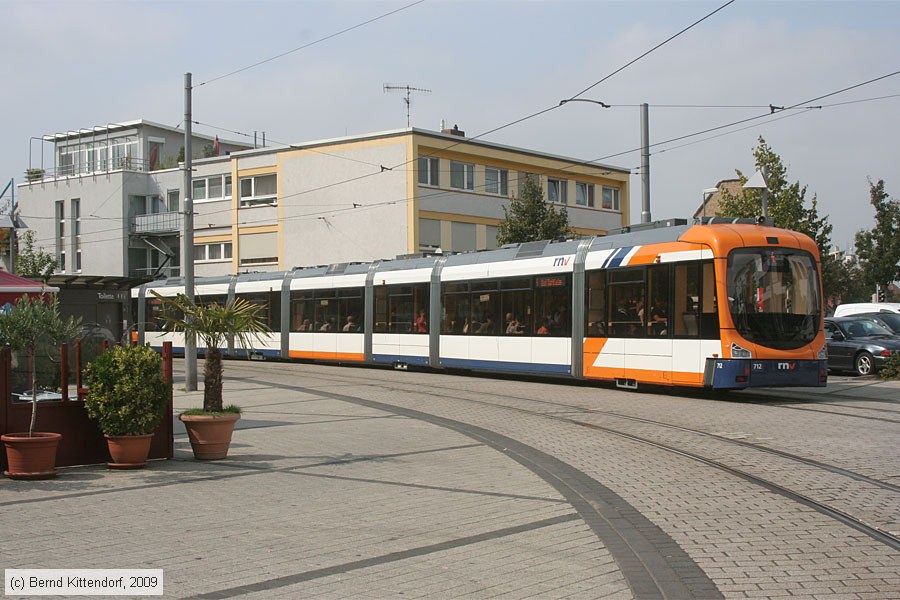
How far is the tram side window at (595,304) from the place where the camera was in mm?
19203

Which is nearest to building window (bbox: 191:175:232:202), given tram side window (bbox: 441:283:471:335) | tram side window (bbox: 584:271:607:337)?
tram side window (bbox: 441:283:471:335)

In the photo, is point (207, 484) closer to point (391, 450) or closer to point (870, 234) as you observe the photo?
point (391, 450)

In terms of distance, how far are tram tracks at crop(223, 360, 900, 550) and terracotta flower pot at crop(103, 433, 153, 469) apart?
20.0 ft

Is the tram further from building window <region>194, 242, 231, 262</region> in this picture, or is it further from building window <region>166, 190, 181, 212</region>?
building window <region>166, 190, 181, 212</region>

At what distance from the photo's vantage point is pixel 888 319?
1040 inches

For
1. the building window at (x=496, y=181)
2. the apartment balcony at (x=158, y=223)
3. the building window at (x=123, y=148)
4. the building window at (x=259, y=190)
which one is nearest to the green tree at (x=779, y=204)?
the building window at (x=496, y=181)

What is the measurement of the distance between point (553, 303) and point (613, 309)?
2.11 metres

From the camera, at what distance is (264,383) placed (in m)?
22.5

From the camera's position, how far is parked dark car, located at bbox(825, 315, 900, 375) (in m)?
22.5

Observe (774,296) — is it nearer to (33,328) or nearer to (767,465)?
(767,465)

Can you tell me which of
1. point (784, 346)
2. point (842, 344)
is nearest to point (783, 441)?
point (784, 346)

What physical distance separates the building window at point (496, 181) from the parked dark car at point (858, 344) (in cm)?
2464

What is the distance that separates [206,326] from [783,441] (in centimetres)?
741

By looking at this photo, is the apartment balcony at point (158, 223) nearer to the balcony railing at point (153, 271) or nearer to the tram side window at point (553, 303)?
the balcony railing at point (153, 271)
